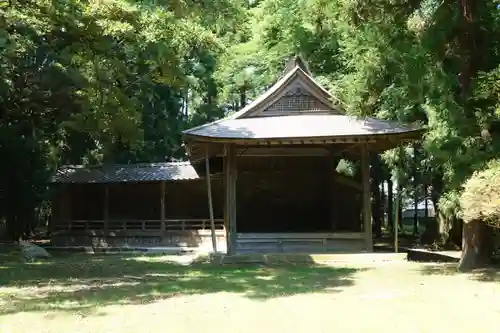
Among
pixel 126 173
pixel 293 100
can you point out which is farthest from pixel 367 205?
pixel 126 173

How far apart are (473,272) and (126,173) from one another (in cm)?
1654

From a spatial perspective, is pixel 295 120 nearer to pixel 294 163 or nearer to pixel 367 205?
pixel 367 205

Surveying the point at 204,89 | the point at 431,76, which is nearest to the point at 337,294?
the point at 431,76

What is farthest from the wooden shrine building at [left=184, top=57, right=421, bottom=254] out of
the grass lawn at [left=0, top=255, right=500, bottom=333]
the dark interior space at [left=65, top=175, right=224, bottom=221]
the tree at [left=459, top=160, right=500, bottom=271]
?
the tree at [left=459, top=160, right=500, bottom=271]

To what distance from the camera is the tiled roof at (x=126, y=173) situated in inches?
964

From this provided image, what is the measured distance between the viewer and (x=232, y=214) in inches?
671

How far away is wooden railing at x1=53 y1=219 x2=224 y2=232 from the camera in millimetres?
24406

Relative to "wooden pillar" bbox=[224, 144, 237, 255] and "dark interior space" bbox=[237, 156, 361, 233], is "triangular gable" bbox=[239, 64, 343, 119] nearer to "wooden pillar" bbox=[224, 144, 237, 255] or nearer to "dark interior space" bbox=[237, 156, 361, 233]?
"wooden pillar" bbox=[224, 144, 237, 255]

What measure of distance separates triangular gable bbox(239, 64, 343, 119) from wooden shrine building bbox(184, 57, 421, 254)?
3 centimetres

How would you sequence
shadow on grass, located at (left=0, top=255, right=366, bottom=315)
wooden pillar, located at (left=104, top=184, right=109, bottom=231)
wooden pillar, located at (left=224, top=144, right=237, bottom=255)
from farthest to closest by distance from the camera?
wooden pillar, located at (left=104, top=184, right=109, bottom=231) → wooden pillar, located at (left=224, top=144, right=237, bottom=255) → shadow on grass, located at (left=0, top=255, right=366, bottom=315)

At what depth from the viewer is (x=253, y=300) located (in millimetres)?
9305

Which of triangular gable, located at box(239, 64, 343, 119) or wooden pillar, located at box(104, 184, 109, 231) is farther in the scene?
wooden pillar, located at box(104, 184, 109, 231)

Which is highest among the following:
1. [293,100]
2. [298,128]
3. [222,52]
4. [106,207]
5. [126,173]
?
[222,52]

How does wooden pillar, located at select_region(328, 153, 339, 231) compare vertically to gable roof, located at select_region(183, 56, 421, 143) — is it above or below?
below
